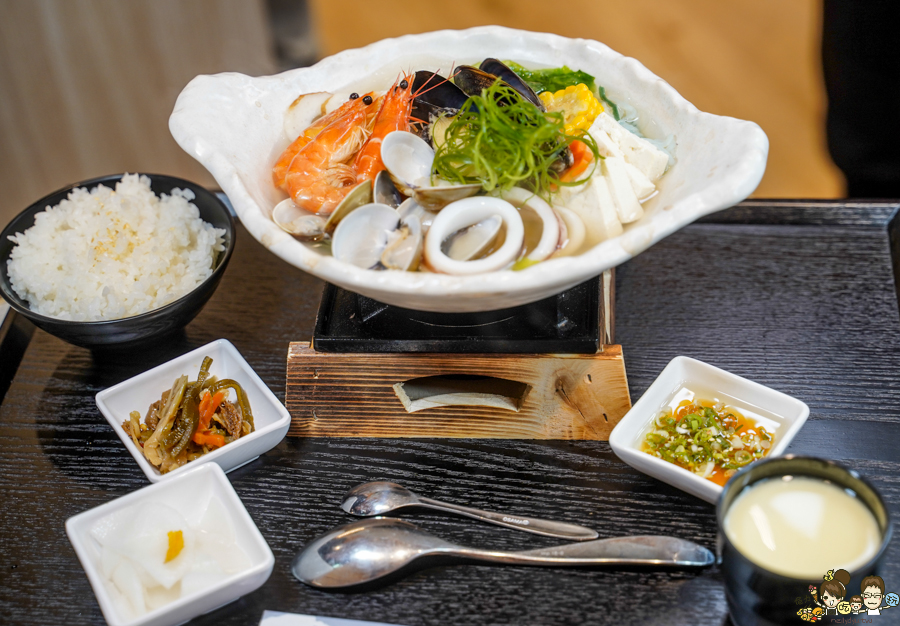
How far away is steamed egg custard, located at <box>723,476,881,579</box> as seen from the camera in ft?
3.59

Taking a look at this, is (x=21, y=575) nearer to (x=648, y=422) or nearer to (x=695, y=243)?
(x=648, y=422)

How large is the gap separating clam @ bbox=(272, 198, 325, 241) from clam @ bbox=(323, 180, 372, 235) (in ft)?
0.07

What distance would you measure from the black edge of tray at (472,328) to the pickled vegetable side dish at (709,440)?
0.21m

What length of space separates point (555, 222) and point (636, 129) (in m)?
0.42

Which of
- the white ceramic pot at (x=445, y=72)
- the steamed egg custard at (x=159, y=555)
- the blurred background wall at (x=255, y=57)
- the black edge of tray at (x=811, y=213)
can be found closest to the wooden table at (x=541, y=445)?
the black edge of tray at (x=811, y=213)

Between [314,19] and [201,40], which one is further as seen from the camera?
[314,19]

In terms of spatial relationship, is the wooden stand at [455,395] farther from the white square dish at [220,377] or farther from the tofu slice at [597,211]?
the tofu slice at [597,211]

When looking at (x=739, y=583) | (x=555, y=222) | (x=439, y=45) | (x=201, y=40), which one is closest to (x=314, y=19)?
(x=201, y=40)

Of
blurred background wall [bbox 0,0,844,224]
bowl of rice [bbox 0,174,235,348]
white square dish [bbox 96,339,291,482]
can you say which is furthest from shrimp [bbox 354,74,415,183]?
blurred background wall [bbox 0,0,844,224]

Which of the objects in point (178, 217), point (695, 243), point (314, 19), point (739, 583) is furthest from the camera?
point (314, 19)

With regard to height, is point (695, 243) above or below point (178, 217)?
below

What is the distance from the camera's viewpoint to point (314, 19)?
4160mm

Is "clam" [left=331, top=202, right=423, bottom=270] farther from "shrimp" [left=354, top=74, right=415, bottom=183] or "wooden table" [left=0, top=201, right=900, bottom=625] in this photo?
"wooden table" [left=0, top=201, right=900, bottom=625]

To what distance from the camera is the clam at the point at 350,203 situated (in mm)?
1389
